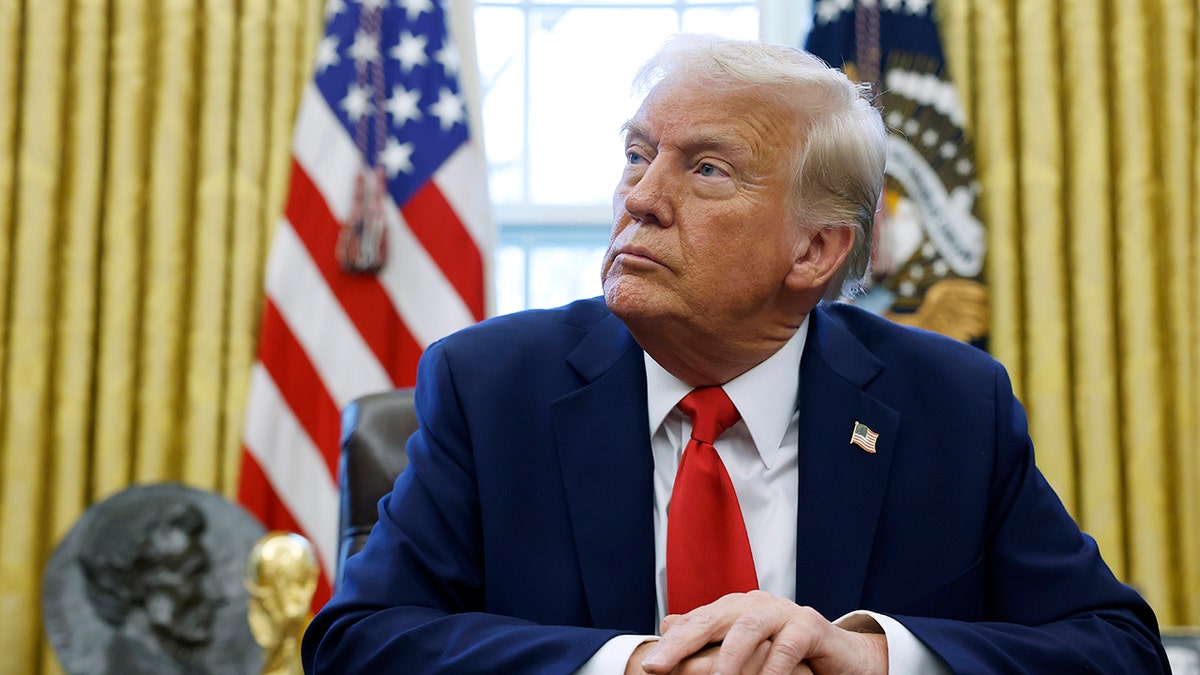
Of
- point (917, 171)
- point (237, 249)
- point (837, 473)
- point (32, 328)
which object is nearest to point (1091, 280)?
point (917, 171)

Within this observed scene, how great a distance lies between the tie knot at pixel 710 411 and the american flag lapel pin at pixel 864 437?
154 mm

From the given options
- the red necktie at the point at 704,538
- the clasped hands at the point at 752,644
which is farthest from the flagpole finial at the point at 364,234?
the clasped hands at the point at 752,644

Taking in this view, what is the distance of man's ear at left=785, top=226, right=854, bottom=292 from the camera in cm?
167

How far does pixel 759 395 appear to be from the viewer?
1.67m

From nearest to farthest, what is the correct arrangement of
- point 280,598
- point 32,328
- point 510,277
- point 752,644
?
1. point 752,644
2. point 280,598
3. point 32,328
4. point 510,277

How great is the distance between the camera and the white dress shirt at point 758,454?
1591 millimetres

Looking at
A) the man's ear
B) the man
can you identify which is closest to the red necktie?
the man

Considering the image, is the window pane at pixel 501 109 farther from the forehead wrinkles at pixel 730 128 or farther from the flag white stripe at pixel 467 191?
the forehead wrinkles at pixel 730 128

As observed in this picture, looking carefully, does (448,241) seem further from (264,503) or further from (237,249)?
(264,503)

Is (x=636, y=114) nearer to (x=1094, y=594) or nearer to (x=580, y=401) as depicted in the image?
(x=580, y=401)

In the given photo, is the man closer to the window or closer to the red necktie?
the red necktie

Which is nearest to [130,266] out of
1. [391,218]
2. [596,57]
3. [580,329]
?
[391,218]

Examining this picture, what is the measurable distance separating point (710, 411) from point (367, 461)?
2.11 ft

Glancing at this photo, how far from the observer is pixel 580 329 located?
1762 mm
